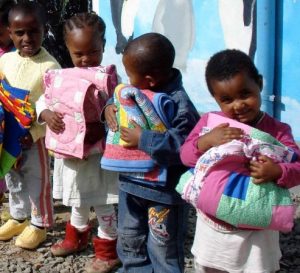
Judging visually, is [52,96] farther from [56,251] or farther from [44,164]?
[56,251]

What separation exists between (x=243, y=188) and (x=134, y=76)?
75cm

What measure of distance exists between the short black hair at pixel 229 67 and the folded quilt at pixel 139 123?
0.98 ft

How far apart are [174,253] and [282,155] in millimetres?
842

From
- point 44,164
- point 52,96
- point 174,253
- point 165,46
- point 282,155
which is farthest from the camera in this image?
point 44,164

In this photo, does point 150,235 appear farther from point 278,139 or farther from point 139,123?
point 278,139

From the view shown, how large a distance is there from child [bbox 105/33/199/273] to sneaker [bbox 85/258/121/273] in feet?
1.26

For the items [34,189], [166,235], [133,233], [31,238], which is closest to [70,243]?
[31,238]

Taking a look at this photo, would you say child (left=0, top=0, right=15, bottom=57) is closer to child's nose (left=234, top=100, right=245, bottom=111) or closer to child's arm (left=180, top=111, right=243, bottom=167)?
child's arm (left=180, top=111, right=243, bottom=167)

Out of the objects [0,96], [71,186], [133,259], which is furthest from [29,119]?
[133,259]

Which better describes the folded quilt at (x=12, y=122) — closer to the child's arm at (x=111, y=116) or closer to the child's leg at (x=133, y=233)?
the child's arm at (x=111, y=116)

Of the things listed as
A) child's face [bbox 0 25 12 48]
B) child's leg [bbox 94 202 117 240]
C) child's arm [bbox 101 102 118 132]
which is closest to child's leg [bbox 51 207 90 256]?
child's leg [bbox 94 202 117 240]

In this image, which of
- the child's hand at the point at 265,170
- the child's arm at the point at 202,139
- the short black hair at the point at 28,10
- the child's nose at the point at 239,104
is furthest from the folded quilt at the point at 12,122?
the child's hand at the point at 265,170

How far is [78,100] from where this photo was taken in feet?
9.40

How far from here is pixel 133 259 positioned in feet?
9.29
